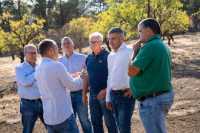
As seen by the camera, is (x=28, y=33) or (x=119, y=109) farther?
(x=28, y=33)

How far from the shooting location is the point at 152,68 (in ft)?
16.1

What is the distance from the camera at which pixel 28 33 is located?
31.7m

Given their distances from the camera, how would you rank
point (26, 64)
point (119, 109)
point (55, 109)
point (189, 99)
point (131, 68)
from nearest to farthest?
point (131, 68) < point (55, 109) < point (119, 109) < point (26, 64) < point (189, 99)

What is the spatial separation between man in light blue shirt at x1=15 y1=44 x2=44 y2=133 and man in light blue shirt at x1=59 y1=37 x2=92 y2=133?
0.60 meters

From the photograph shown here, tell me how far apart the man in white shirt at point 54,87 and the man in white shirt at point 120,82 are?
96 centimetres

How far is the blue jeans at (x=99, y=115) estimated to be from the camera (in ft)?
21.7

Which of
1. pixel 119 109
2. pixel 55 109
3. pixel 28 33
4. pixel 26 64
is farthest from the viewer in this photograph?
pixel 28 33

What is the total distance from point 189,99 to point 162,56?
7.01 meters

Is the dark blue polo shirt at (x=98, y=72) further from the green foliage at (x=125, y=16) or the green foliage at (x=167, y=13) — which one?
the green foliage at (x=167, y=13)

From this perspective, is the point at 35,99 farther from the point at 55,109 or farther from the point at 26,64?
the point at 55,109

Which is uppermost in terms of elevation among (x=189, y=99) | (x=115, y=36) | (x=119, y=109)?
(x=115, y=36)

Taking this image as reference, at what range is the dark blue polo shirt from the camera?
659 cm

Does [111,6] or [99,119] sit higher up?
[111,6]

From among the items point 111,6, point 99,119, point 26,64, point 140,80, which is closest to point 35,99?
point 26,64
